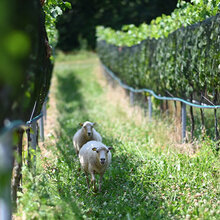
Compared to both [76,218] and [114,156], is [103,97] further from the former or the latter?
[76,218]


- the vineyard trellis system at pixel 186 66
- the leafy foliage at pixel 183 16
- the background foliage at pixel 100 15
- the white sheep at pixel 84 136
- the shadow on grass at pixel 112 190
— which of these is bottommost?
the shadow on grass at pixel 112 190

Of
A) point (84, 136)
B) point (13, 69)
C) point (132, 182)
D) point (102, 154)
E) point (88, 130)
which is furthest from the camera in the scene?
point (84, 136)

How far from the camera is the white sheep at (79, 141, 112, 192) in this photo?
22.1 ft

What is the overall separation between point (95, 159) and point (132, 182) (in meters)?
0.73

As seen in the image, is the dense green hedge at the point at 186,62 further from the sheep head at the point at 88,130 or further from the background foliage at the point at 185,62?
the sheep head at the point at 88,130

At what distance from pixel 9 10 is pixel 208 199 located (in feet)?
12.9

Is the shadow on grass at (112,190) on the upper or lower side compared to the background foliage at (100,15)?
lower

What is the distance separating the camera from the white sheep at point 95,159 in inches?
265

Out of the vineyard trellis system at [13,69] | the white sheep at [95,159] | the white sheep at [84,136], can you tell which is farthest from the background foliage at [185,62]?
the vineyard trellis system at [13,69]

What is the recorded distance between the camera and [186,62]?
908 cm

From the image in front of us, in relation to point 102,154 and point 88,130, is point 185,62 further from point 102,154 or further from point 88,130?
point 102,154

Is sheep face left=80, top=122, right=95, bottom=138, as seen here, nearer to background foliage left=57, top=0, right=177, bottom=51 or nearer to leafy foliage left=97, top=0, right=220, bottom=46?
Answer: leafy foliage left=97, top=0, right=220, bottom=46

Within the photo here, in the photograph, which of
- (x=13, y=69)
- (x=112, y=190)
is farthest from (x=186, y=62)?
(x=13, y=69)

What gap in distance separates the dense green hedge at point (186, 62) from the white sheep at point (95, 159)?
2.33 m
